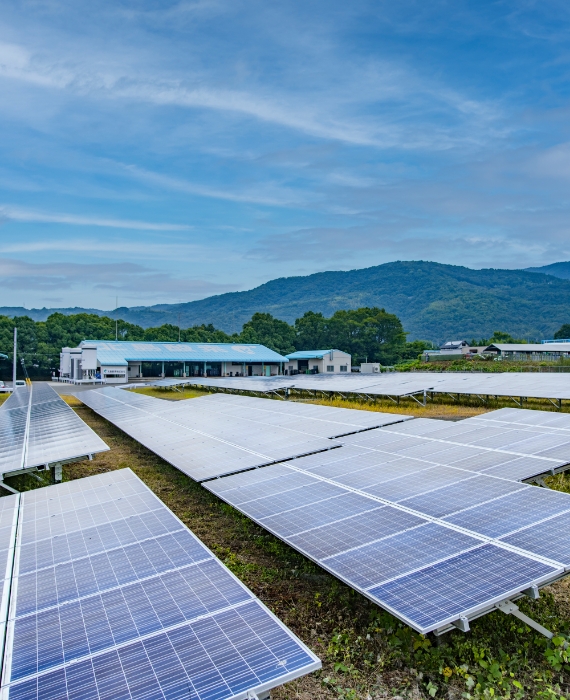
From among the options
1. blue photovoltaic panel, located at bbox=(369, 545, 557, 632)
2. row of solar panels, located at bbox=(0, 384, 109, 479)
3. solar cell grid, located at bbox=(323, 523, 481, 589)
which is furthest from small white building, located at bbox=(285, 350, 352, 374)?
blue photovoltaic panel, located at bbox=(369, 545, 557, 632)

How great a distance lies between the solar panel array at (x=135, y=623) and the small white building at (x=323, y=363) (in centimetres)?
6174

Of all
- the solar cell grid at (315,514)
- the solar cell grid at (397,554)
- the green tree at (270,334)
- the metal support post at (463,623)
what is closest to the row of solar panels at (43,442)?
the solar cell grid at (315,514)

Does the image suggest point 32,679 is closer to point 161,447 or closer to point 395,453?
point 395,453

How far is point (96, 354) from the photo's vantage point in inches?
2240

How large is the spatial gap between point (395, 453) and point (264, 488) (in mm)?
3440

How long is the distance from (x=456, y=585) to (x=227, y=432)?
10350 millimetres

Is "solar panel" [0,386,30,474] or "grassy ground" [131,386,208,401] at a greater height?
"solar panel" [0,386,30,474]

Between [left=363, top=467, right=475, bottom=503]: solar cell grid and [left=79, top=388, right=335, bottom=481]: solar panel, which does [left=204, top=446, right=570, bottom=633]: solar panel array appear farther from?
[left=79, top=388, right=335, bottom=481]: solar panel

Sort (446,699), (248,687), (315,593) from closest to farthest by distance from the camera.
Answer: (248,687), (446,699), (315,593)

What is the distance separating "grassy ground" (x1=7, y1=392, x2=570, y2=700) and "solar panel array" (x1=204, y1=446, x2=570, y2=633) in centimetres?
79

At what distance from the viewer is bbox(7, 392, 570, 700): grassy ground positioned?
492 cm

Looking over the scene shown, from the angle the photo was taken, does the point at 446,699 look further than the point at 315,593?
No

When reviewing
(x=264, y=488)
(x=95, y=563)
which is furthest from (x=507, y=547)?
(x=95, y=563)

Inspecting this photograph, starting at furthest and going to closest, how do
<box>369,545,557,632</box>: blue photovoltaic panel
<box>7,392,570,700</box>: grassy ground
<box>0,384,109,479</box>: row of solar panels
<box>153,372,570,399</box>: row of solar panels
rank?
<box>153,372,570,399</box>: row of solar panels → <box>0,384,109,479</box>: row of solar panels → <box>7,392,570,700</box>: grassy ground → <box>369,545,557,632</box>: blue photovoltaic panel
